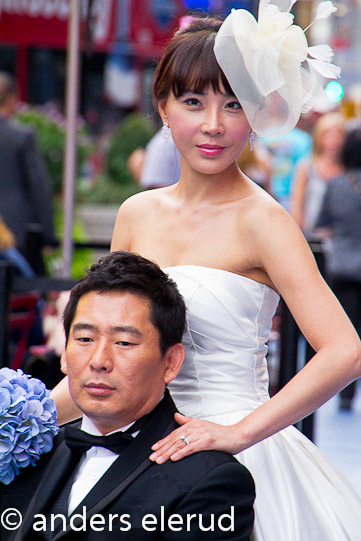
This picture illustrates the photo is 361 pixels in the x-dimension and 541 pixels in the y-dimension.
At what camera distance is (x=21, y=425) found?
2.24 meters

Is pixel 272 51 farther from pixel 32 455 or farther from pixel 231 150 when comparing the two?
pixel 32 455

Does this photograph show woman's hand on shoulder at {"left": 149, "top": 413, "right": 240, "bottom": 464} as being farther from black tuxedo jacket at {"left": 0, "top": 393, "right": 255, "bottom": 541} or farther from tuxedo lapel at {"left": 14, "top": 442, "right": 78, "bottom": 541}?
tuxedo lapel at {"left": 14, "top": 442, "right": 78, "bottom": 541}

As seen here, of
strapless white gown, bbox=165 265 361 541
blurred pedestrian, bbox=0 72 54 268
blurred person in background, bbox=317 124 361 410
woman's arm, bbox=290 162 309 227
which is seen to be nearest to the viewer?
strapless white gown, bbox=165 265 361 541

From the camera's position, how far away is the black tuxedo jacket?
1997 millimetres

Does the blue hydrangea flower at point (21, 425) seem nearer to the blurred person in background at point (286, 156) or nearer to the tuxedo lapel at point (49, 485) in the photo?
the tuxedo lapel at point (49, 485)

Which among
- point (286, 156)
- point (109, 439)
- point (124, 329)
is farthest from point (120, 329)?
point (286, 156)

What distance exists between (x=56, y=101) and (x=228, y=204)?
1143 cm

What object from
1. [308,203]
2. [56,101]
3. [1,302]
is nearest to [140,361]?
[1,302]

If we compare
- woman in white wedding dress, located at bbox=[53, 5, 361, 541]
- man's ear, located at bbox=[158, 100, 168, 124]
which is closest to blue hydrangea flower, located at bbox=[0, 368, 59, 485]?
woman in white wedding dress, located at bbox=[53, 5, 361, 541]

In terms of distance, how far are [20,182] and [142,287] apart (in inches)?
183

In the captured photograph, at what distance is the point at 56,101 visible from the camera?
13.5m

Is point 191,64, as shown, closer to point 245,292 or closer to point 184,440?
point 245,292

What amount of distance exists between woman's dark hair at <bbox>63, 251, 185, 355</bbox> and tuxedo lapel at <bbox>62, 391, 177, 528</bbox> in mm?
183

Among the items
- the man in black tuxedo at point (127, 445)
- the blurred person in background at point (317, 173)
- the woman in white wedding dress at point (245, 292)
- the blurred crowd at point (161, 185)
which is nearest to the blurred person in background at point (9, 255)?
the blurred crowd at point (161, 185)
